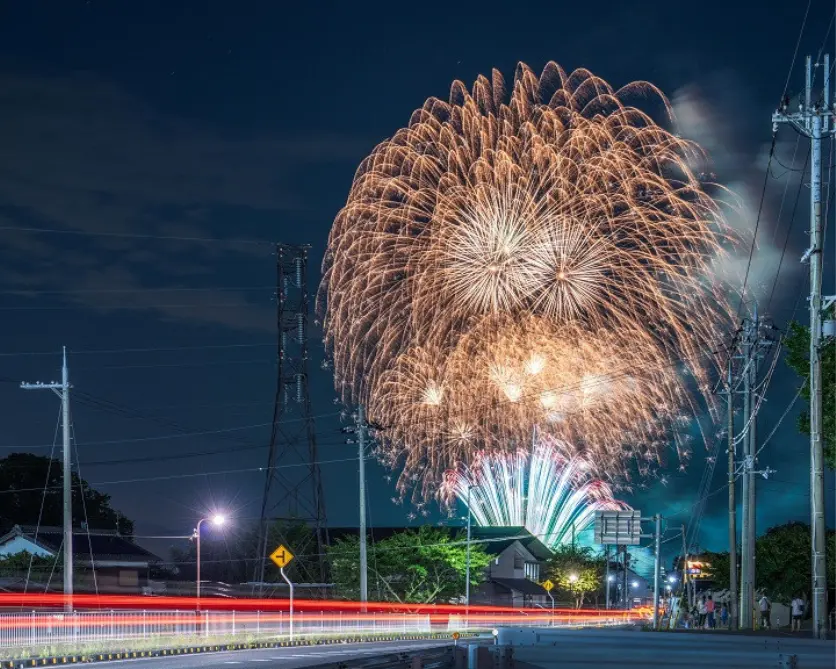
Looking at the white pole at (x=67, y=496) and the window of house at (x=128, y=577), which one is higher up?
the white pole at (x=67, y=496)

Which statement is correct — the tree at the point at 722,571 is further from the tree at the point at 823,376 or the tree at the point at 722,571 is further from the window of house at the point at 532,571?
the tree at the point at 823,376

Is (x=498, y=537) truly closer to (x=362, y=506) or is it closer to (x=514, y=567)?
(x=514, y=567)

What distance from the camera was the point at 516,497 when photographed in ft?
247

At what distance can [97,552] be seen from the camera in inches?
3745

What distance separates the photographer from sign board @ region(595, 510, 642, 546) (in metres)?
82.4

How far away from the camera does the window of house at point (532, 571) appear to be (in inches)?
4802

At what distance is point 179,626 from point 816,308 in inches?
914

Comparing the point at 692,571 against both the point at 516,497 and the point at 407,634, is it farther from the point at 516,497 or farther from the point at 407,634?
the point at 407,634

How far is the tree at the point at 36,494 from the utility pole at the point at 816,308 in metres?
97.2

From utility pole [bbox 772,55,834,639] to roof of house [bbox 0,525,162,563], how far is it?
66.2 m

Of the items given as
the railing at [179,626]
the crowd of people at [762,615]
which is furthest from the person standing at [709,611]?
the railing at [179,626]

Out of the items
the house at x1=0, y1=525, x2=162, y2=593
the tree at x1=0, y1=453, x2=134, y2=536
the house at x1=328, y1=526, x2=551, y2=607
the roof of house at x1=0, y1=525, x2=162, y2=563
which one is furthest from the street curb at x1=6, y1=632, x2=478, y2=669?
the tree at x1=0, y1=453, x2=134, y2=536

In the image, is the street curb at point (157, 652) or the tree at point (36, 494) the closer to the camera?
the street curb at point (157, 652)

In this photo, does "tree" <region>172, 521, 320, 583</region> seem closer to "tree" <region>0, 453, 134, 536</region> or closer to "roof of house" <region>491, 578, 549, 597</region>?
"tree" <region>0, 453, 134, 536</region>
